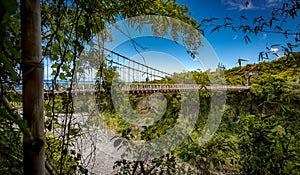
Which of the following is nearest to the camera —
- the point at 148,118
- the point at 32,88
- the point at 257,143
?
the point at 32,88

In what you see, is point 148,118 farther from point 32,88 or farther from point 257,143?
point 32,88

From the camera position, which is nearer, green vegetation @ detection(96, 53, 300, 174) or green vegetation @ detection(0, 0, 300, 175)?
green vegetation @ detection(0, 0, 300, 175)

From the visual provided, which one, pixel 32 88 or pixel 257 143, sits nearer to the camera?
pixel 32 88

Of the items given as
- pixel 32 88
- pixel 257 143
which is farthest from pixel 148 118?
pixel 32 88

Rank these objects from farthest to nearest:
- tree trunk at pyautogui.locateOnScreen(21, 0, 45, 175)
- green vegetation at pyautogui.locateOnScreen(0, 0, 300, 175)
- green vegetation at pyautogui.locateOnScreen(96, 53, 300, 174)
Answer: green vegetation at pyautogui.locateOnScreen(96, 53, 300, 174) < green vegetation at pyautogui.locateOnScreen(0, 0, 300, 175) < tree trunk at pyautogui.locateOnScreen(21, 0, 45, 175)

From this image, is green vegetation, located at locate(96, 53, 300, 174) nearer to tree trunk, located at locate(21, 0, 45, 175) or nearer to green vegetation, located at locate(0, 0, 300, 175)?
green vegetation, located at locate(0, 0, 300, 175)

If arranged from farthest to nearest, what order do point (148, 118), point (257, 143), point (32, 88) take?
point (148, 118) < point (257, 143) < point (32, 88)

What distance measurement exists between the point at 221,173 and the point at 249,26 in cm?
188

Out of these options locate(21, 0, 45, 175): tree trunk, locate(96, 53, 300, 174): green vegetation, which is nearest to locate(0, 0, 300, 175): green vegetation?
locate(96, 53, 300, 174): green vegetation

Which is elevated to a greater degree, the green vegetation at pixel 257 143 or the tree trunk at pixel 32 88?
the tree trunk at pixel 32 88

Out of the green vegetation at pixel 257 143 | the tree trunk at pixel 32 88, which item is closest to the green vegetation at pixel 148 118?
the green vegetation at pixel 257 143

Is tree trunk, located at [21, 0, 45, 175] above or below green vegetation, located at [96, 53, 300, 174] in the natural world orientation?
above

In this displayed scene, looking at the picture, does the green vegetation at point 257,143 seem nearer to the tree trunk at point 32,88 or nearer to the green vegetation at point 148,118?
the green vegetation at point 148,118

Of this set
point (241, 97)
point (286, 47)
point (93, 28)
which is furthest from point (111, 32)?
point (241, 97)
